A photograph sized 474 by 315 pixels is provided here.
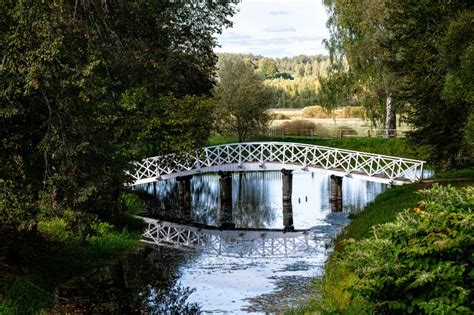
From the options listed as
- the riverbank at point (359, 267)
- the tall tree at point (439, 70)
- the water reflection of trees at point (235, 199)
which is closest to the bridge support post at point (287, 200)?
the water reflection of trees at point (235, 199)

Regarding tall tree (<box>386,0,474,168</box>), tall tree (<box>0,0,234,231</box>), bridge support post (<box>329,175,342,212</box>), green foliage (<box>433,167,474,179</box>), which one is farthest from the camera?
bridge support post (<box>329,175,342,212</box>)

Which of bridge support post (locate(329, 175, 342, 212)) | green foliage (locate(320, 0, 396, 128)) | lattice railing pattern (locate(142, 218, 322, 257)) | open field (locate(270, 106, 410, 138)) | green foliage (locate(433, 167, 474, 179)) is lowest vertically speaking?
lattice railing pattern (locate(142, 218, 322, 257))

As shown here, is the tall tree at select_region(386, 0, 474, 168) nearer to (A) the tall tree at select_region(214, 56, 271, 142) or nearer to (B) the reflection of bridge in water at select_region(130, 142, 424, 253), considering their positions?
(B) the reflection of bridge in water at select_region(130, 142, 424, 253)

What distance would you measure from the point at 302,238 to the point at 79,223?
12213mm

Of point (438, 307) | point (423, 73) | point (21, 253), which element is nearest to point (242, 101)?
point (423, 73)

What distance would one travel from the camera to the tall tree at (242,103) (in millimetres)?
50781

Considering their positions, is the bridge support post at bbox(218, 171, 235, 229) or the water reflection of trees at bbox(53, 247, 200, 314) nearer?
the water reflection of trees at bbox(53, 247, 200, 314)

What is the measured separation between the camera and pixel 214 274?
18.2 m

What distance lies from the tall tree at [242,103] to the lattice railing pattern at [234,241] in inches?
961

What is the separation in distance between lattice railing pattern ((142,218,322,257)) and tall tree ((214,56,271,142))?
24403 mm

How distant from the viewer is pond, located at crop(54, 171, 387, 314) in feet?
49.4

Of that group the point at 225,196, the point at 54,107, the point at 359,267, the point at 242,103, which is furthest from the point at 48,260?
the point at 242,103

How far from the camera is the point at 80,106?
13.4m

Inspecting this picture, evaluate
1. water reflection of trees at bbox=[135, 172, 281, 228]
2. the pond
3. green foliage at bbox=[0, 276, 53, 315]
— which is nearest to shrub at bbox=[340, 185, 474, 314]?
the pond
